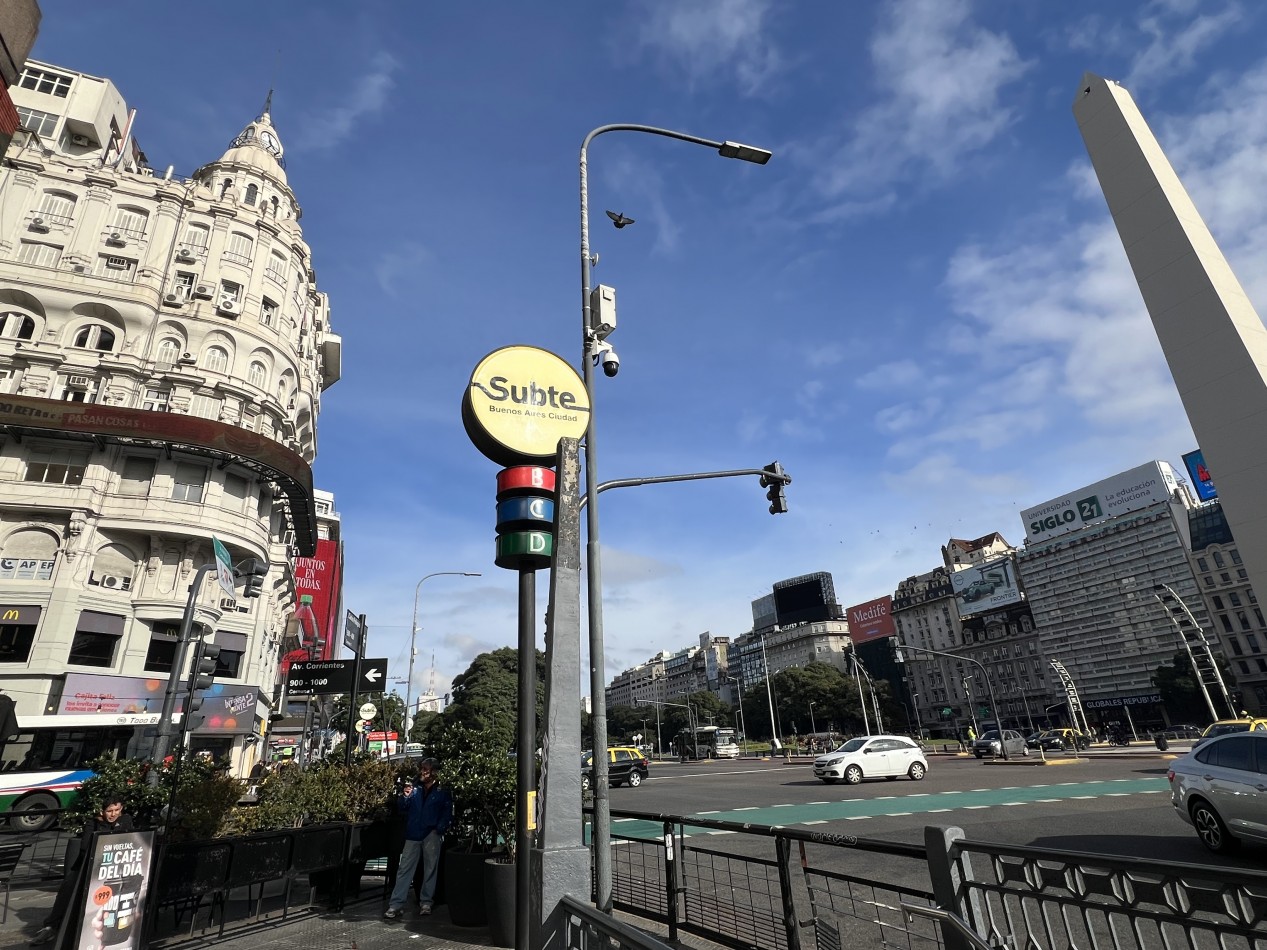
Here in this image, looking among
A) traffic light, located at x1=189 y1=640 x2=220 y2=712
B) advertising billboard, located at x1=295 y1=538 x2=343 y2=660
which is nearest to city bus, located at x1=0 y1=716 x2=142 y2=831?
traffic light, located at x1=189 y1=640 x2=220 y2=712

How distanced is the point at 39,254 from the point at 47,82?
19.0 m

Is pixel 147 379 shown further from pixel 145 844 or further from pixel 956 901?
pixel 956 901

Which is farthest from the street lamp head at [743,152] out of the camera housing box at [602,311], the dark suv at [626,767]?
the dark suv at [626,767]

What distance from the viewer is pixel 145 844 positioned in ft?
20.3

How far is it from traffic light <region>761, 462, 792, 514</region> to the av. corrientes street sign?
240 inches

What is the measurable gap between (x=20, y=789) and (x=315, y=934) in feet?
53.1

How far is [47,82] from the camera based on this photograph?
4100 centimetres

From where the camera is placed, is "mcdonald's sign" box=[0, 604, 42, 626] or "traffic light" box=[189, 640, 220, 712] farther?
"mcdonald's sign" box=[0, 604, 42, 626]

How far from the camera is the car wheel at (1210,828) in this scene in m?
8.58

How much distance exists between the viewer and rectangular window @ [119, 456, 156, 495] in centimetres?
2864

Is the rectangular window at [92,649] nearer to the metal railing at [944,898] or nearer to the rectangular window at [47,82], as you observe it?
the metal railing at [944,898]

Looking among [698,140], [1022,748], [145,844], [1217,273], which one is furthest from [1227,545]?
[145,844]

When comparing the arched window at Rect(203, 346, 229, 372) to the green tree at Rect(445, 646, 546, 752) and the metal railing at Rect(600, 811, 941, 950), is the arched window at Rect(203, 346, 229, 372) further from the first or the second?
the metal railing at Rect(600, 811, 941, 950)

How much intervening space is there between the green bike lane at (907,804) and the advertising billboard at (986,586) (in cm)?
10597
